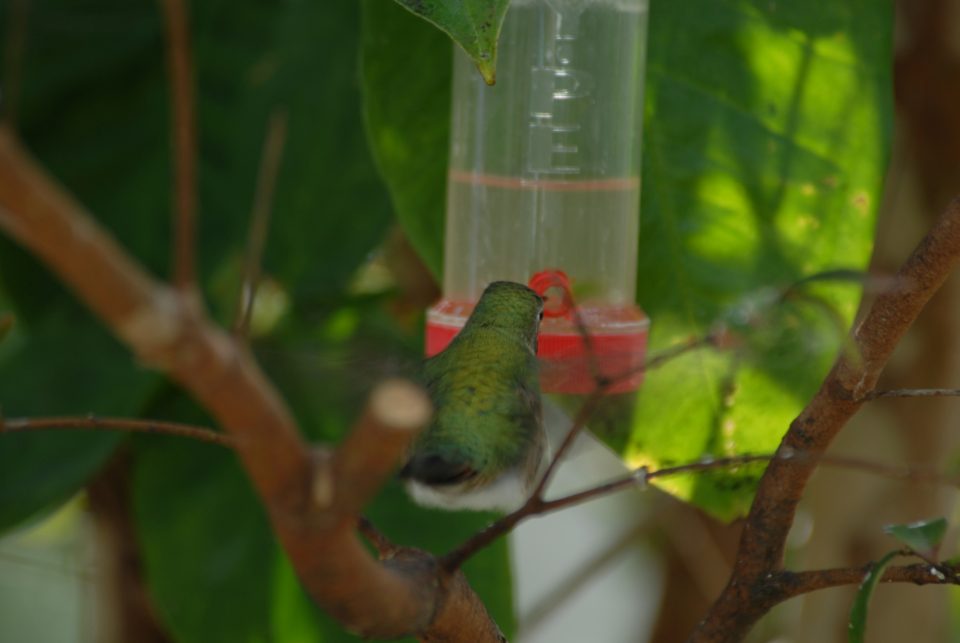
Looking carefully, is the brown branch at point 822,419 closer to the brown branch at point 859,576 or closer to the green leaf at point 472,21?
the brown branch at point 859,576

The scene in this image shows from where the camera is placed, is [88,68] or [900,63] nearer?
[900,63]

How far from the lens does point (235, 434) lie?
14.2 inches

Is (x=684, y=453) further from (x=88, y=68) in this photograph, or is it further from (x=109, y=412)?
(x=88, y=68)

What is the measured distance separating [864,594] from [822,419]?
8 centimetres

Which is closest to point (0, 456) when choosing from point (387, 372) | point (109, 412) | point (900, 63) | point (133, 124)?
point (109, 412)

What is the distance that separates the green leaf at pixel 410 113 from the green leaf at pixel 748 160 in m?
0.16

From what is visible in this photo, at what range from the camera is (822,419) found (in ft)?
1.91

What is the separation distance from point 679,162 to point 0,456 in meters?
0.79

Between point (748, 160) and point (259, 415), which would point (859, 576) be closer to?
point (259, 415)

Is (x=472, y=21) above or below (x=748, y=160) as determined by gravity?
above

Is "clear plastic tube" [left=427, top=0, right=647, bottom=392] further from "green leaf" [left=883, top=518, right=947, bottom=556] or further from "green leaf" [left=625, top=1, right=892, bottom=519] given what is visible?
"green leaf" [left=883, top=518, right=947, bottom=556]

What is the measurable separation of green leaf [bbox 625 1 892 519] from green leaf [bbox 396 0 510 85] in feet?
1.09

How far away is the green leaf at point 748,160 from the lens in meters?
0.93

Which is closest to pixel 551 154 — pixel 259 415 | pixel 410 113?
pixel 410 113
